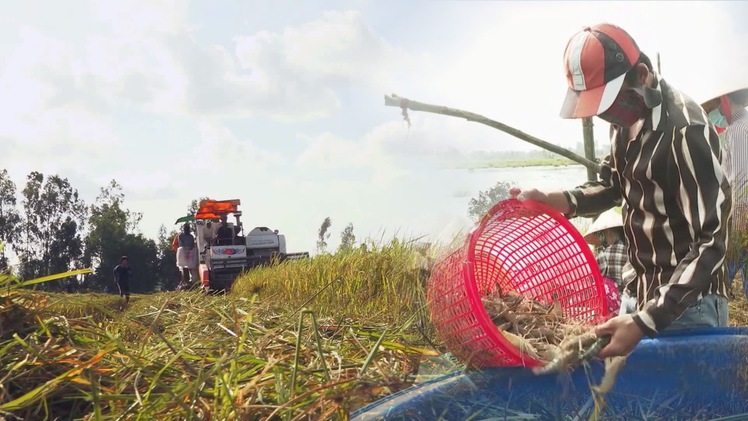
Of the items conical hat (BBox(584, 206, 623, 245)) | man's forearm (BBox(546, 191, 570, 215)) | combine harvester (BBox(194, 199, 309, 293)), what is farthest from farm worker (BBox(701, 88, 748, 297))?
combine harvester (BBox(194, 199, 309, 293))

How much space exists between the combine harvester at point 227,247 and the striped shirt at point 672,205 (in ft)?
34.3

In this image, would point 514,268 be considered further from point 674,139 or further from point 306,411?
point 306,411

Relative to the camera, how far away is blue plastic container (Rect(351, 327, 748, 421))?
5.21 ft

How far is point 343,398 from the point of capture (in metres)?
1.52

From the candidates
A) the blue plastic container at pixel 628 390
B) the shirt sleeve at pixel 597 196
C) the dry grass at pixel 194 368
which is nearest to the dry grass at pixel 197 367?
the dry grass at pixel 194 368

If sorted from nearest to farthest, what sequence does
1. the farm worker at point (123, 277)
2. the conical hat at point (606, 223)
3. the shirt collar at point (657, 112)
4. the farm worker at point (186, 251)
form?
the shirt collar at point (657, 112), the conical hat at point (606, 223), the farm worker at point (186, 251), the farm worker at point (123, 277)

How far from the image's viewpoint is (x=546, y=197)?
203 centimetres

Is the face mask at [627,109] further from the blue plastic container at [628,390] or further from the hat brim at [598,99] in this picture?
the blue plastic container at [628,390]

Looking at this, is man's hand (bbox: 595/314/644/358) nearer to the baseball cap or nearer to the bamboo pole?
the baseball cap

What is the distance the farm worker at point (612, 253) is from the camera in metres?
3.48

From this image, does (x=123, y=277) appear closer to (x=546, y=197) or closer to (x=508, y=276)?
(x=508, y=276)

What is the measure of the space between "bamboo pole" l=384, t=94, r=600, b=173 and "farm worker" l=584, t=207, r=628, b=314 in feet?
1.35

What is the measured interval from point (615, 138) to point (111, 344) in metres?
1.52

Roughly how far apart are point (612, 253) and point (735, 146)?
5.88ft
